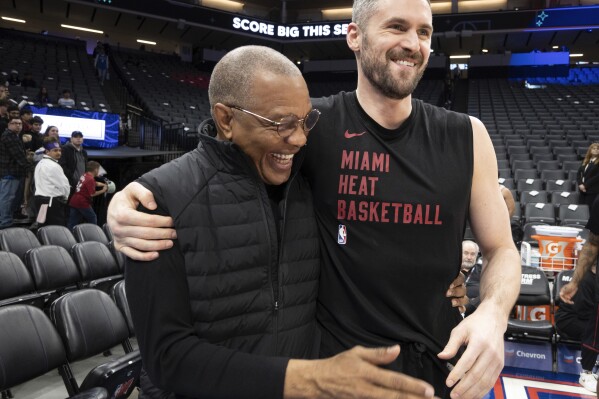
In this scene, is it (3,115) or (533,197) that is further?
(533,197)

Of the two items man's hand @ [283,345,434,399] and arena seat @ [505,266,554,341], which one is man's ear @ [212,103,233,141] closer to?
man's hand @ [283,345,434,399]

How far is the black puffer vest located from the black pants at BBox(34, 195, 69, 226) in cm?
575

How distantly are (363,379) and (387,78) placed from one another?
0.78 metres

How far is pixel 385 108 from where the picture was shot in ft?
4.53

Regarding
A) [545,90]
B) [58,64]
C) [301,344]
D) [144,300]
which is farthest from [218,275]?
[545,90]

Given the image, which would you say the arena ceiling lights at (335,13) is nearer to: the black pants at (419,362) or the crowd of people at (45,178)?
the crowd of people at (45,178)

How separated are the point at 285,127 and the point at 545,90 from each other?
18126mm

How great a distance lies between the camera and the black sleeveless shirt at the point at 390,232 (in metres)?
1.28

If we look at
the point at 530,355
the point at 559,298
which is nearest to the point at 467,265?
the point at 559,298

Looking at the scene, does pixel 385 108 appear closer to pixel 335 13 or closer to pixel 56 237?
pixel 56 237

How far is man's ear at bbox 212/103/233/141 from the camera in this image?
117 cm

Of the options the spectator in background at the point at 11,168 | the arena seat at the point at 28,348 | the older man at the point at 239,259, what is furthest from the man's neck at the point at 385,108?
the spectator in background at the point at 11,168

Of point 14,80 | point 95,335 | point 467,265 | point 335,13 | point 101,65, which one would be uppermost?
point 335,13

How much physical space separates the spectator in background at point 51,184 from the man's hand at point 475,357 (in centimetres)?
613
